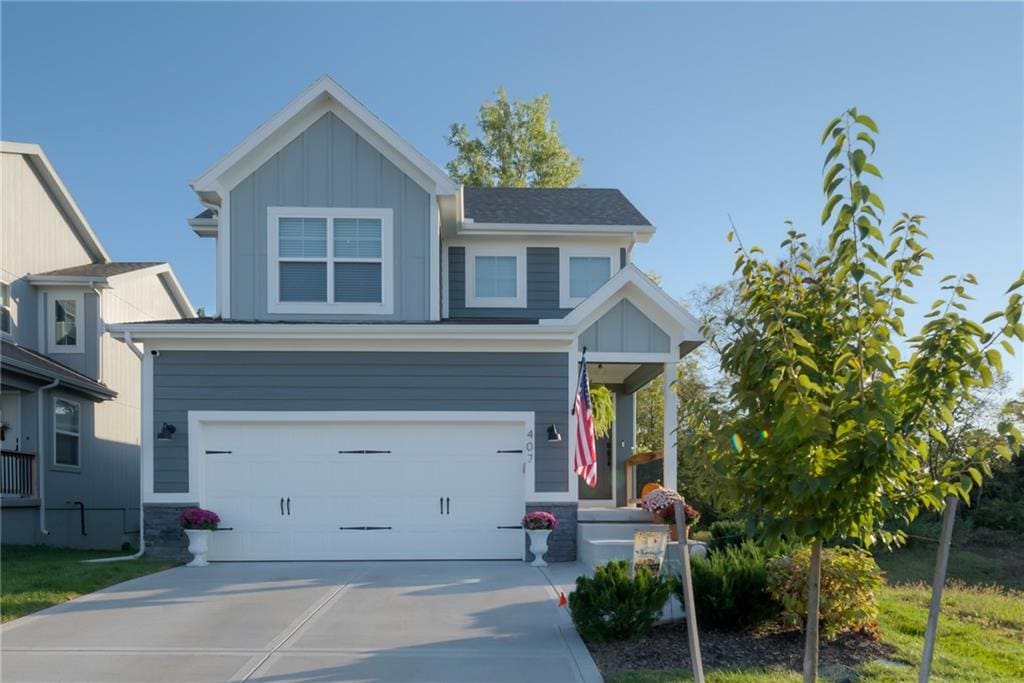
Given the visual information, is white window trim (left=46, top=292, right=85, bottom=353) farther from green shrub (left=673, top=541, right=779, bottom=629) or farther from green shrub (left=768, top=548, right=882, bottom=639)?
green shrub (left=768, top=548, right=882, bottom=639)

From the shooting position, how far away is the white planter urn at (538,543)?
12.1 meters

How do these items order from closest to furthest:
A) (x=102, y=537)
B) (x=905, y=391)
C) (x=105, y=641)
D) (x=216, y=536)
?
1. (x=905, y=391)
2. (x=105, y=641)
3. (x=216, y=536)
4. (x=102, y=537)

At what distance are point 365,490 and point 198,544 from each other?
254 cm

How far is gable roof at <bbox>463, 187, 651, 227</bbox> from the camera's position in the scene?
15.9 metres

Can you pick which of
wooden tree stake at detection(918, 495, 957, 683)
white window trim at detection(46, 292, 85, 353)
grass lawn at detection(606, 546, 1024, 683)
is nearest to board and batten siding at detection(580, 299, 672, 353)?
grass lawn at detection(606, 546, 1024, 683)

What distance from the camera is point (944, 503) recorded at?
4.88 meters

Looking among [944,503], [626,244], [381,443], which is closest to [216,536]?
[381,443]

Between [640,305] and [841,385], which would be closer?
[841,385]

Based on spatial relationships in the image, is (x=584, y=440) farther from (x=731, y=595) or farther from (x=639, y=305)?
(x=639, y=305)

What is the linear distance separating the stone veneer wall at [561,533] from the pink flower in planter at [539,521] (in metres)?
0.29

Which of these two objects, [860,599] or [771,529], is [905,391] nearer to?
[771,529]

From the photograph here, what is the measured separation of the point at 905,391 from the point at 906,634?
4374 millimetres

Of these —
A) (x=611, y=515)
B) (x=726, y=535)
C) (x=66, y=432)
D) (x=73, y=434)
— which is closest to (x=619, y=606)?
(x=726, y=535)

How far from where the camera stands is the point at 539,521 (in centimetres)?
1211
